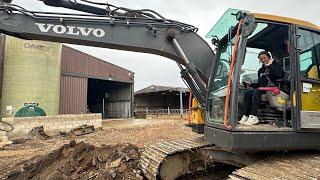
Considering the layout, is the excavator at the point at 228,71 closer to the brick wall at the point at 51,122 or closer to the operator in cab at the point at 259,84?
the operator in cab at the point at 259,84

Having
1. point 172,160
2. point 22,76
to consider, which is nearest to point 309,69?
point 172,160

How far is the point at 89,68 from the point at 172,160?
21107mm

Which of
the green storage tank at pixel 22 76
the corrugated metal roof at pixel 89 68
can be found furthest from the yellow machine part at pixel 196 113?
the corrugated metal roof at pixel 89 68

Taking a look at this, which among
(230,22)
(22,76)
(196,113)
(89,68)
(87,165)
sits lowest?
(87,165)

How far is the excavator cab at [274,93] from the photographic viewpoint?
3.97 metres

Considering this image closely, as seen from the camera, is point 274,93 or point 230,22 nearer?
point 274,93

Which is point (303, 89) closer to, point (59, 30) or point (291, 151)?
point (291, 151)

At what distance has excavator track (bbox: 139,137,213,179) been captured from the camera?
17.2 ft

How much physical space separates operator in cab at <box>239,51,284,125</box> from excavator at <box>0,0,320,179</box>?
0.08 meters

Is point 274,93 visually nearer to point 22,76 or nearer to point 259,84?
point 259,84

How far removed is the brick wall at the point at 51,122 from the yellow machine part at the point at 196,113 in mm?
11083

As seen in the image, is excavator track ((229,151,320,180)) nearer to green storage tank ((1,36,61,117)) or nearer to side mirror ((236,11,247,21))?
side mirror ((236,11,247,21))

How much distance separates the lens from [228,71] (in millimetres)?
4441

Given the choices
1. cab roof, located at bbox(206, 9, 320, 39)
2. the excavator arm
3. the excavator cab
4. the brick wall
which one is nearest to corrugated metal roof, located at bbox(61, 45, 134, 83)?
the brick wall
